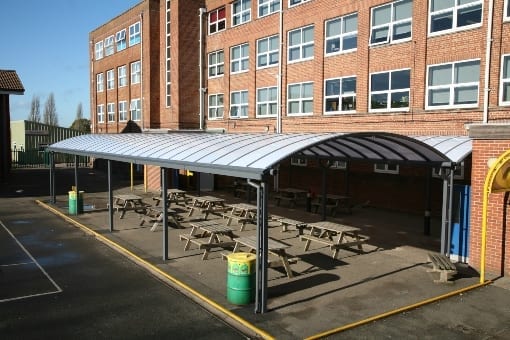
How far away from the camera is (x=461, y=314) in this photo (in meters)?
8.49

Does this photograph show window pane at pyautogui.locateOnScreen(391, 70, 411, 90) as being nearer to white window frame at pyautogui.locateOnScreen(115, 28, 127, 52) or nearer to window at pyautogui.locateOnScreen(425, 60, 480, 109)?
window at pyautogui.locateOnScreen(425, 60, 480, 109)

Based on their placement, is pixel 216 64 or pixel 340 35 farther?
pixel 216 64

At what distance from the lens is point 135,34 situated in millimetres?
37500

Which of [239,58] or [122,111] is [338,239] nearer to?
[239,58]

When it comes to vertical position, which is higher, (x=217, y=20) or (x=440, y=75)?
(x=217, y=20)

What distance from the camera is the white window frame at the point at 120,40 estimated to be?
3969 cm

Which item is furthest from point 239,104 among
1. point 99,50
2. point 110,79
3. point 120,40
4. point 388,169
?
point 99,50

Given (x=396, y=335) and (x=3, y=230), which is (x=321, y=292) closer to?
(x=396, y=335)

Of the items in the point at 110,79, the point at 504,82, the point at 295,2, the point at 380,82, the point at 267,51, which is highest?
the point at 295,2

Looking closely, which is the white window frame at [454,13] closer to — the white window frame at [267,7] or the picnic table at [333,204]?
the picnic table at [333,204]

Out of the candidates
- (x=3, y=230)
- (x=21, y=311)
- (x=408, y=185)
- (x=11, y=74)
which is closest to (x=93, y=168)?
(x=11, y=74)

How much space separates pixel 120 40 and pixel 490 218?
36.5 meters

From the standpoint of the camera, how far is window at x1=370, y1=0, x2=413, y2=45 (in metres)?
19.6

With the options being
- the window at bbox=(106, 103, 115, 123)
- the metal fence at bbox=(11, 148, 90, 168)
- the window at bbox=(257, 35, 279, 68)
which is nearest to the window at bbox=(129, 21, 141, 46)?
the window at bbox=(106, 103, 115, 123)
